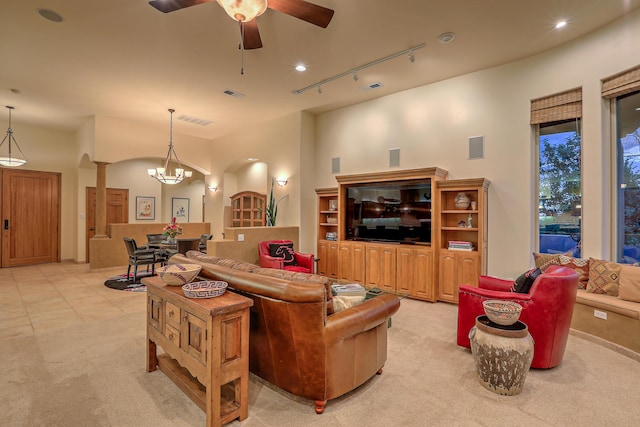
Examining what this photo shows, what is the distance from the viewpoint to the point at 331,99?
6039mm

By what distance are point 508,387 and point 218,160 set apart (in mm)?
8420

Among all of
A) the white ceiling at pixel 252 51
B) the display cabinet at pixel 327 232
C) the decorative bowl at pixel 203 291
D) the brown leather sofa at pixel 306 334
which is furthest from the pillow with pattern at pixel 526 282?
the display cabinet at pixel 327 232

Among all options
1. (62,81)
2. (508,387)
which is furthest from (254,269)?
Result: (62,81)

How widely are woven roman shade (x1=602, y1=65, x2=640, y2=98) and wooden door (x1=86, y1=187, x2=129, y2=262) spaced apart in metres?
11.1

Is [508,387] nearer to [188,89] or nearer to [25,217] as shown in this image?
[188,89]

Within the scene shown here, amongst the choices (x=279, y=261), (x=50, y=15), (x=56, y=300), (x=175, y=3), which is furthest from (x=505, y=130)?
(x=56, y=300)

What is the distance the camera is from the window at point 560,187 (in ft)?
13.7

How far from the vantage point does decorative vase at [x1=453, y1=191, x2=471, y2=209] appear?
4.77 m

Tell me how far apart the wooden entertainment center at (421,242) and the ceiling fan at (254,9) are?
289cm

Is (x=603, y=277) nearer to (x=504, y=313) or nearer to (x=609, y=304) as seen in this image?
(x=609, y=304)

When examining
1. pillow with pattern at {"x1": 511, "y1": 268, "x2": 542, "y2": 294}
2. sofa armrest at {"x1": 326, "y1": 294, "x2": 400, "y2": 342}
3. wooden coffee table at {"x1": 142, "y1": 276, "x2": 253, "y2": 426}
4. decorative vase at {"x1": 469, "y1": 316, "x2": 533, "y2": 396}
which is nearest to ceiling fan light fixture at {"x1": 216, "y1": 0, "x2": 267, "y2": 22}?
wooden coffee table at {"x1": 142, "y1": 276, "x2": 253, "y2": 426}

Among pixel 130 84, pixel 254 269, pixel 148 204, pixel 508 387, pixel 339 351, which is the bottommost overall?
pixel 508 387

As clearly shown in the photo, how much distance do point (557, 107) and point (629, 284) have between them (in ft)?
7.77

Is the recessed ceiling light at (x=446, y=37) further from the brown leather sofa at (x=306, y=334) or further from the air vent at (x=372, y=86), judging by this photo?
the brown leather sofa at (x=306, y=334)
